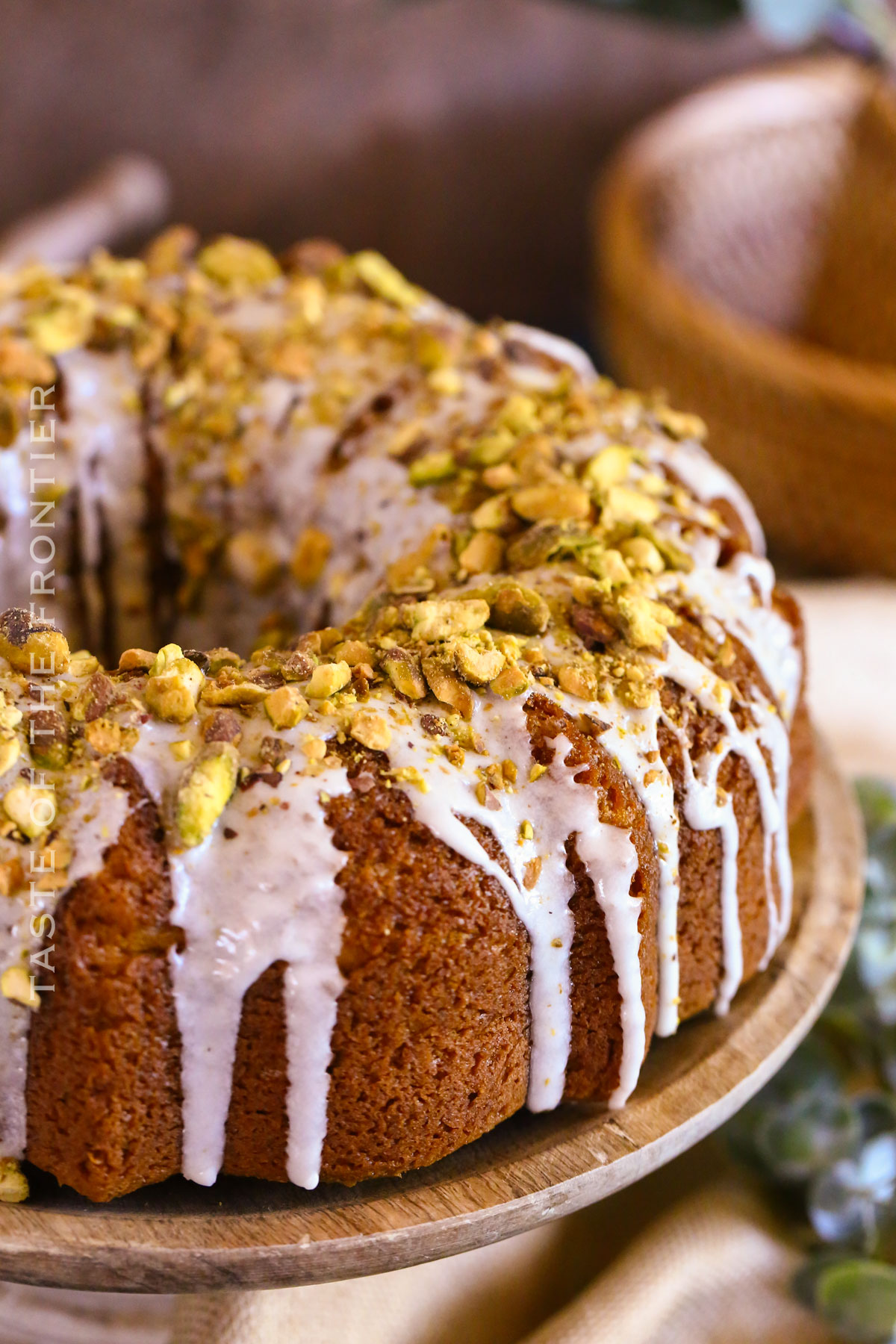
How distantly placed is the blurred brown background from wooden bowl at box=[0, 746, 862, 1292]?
2.18 meters

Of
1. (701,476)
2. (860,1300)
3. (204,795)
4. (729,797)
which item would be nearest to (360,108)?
(701,476)

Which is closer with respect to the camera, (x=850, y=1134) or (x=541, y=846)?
(x=541, y=846)

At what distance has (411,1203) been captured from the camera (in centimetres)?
92

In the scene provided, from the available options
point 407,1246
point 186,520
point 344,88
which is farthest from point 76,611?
point 344,88

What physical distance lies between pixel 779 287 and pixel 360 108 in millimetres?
913

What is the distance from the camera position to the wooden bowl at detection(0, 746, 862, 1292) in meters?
0.86

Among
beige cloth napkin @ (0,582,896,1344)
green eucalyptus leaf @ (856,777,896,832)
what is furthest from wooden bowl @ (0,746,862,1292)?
green eucalyptus leaf @ (856,777,896,832)

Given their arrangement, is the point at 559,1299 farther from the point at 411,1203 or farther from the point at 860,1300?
the point at 411,1203

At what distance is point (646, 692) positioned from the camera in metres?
1.00

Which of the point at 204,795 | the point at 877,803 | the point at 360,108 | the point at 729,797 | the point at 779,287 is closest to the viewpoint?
the point at 204,795

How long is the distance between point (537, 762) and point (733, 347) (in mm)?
1258

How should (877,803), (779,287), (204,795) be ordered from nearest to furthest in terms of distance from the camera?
(204,795) → (877,803) → (779,287)

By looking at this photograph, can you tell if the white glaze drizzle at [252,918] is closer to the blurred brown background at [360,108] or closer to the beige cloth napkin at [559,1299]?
the beige cloth napkin at [559,1299]

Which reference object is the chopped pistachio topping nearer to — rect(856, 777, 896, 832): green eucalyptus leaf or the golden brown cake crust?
the golden brown cake crust
